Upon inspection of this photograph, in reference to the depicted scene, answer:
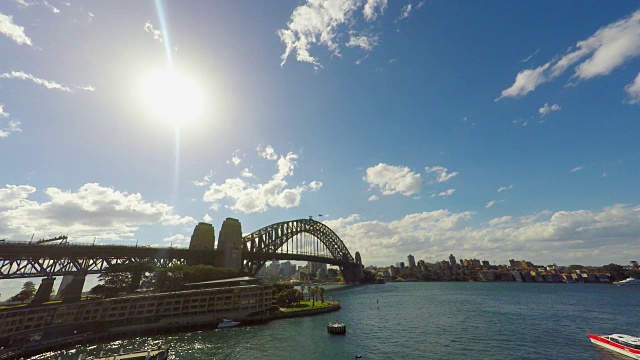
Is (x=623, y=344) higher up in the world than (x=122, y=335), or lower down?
higher up

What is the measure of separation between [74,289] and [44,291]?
5.69 m

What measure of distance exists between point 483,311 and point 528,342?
32965mm

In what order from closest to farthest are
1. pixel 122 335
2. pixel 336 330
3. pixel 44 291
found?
pixel 122 335 < pixel 336 330 < pixel 44 291

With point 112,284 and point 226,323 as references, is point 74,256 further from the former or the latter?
point 226,323

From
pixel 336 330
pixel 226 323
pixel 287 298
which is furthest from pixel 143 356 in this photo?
pixel 287 298

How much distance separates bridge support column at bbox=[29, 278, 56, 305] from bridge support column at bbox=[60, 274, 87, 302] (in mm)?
3039

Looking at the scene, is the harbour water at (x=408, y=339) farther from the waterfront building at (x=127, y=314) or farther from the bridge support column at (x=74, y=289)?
the bridge support column at (x=74, y=289)

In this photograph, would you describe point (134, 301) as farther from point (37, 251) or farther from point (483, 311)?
point (483, 311)

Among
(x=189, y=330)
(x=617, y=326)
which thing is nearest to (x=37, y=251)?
(x=189, y=330)

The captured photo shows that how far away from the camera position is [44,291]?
2265 inches

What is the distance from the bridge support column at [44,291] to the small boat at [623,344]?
10220 cm

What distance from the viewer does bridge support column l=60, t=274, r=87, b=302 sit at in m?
58.8

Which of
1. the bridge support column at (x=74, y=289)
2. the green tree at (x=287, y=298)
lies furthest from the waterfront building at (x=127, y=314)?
the green tree at (x=287, y=298)

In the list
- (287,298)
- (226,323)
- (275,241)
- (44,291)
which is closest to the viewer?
(226,323)
